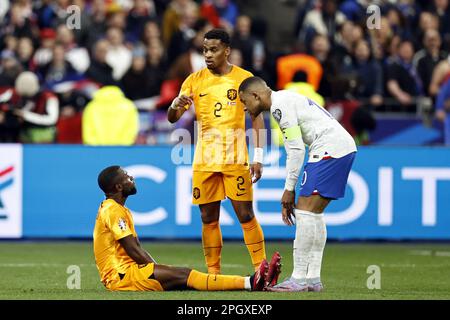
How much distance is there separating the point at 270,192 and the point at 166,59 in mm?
5206

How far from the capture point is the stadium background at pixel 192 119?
53.0ft

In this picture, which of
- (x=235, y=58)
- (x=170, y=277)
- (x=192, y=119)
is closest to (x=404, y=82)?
(x=235, y=58)

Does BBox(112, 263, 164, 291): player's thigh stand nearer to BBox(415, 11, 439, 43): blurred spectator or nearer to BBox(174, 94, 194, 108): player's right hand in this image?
BBox(174, 94, 194, 108): player's right hand

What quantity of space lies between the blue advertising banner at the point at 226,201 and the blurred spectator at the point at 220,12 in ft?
20.2

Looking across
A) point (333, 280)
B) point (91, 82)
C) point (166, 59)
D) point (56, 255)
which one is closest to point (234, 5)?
point (166, 59)

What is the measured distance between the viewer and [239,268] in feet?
44.4

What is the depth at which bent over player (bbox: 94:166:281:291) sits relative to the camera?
1053 cm

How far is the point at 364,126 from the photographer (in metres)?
18.0

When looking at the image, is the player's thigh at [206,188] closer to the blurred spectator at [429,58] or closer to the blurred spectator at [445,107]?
the blurred spectator at [445,107]

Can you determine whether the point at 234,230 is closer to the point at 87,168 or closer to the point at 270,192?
the point at 270,192

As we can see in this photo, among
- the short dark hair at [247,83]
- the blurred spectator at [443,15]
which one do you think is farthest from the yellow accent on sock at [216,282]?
the blurred spectator at [443,15]

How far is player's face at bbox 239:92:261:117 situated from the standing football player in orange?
2.67ft

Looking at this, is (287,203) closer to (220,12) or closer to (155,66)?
(155,66)

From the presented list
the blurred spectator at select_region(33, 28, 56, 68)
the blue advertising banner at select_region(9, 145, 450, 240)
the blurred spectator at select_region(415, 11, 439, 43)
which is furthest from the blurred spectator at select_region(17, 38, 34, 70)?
the blurred spectator at select_region(415, 11, 439, 43)
